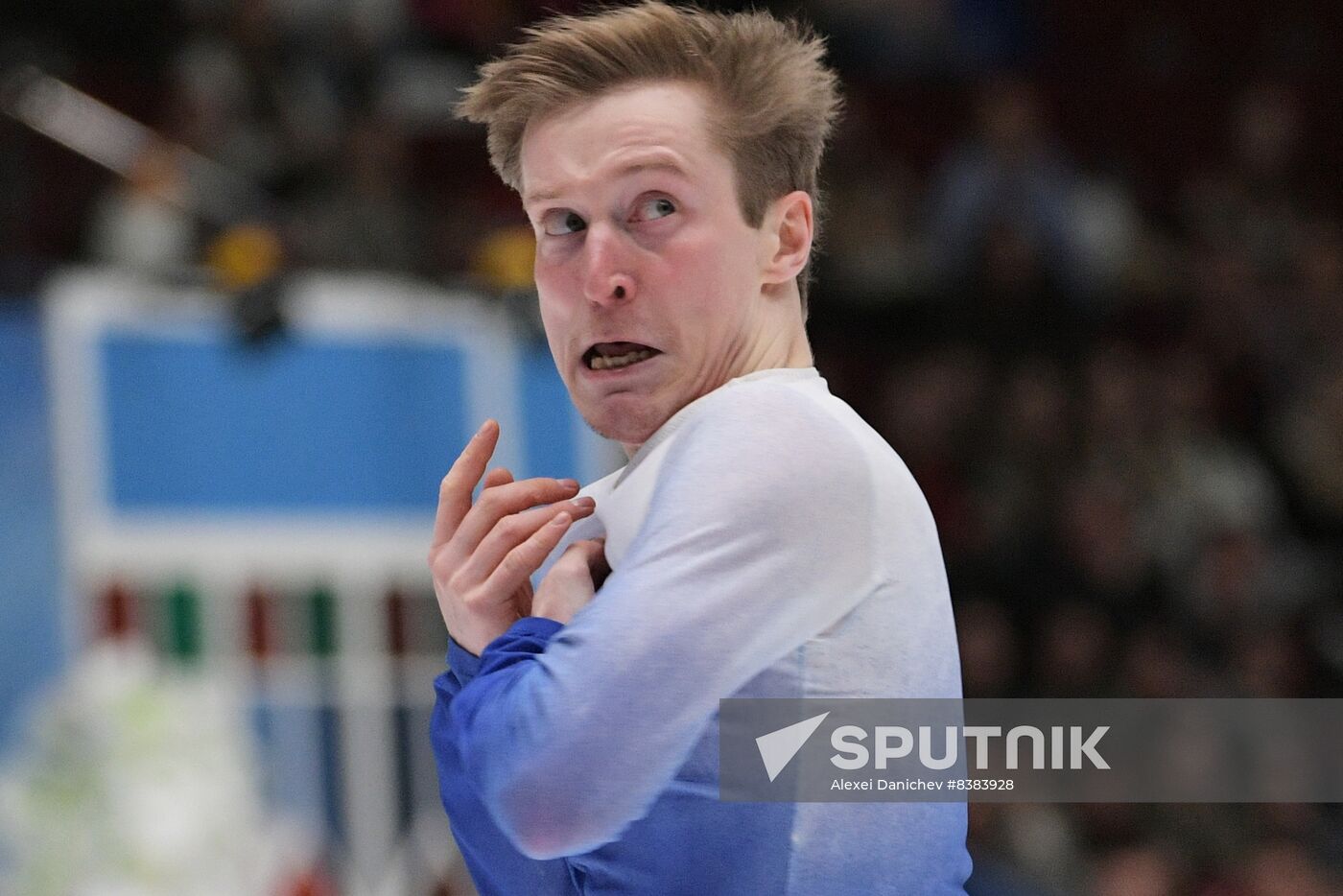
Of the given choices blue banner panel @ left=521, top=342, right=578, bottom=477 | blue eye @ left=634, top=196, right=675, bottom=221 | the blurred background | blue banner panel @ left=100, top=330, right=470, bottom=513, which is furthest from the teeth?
blue banner panel @ left=100, top=330, right=470, bottom=513

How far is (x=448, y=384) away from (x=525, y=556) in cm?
327

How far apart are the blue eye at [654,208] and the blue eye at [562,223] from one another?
0.17 feet

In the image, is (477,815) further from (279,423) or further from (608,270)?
(279,423)

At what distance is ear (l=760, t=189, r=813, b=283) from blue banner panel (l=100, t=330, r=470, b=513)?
3134mm

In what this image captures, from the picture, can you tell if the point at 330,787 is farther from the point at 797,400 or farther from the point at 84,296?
the point at 797,400

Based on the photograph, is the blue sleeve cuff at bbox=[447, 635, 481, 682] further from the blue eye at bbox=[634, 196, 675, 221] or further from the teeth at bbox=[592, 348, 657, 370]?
the blue eye at bbox=[634, 196, 675, 221]

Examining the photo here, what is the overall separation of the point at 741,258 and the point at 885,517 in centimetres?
24

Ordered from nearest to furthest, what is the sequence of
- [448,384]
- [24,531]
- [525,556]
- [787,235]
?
1. [525,556]
2. [787,235]
3. [24,531]
4. [448,384]

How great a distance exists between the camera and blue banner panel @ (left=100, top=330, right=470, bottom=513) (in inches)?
176

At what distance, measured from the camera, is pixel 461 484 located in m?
1.46

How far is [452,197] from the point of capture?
620 cm

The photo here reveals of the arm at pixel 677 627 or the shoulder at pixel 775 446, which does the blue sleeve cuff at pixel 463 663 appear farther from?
the shoulder at pixel 775 446

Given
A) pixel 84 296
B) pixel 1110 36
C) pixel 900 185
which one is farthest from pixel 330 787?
pixel 1110 36

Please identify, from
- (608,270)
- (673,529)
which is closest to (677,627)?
(673,529)
